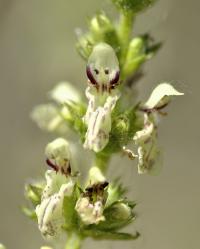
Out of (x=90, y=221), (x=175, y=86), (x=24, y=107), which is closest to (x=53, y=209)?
(x=90, y=221)

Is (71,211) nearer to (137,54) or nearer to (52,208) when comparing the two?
(52,208)

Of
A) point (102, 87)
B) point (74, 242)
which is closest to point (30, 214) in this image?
point (74, 242)

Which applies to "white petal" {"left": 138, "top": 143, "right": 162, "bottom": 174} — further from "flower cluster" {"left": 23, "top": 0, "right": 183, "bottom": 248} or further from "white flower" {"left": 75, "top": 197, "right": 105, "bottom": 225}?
"white flower" {"left": 75, "top": 197, "right": 105, "bottom": 225}

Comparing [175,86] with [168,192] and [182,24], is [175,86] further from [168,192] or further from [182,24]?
[182,24]

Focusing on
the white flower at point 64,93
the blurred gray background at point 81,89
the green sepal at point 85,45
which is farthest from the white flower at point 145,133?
the blurred gray background at point 81,89

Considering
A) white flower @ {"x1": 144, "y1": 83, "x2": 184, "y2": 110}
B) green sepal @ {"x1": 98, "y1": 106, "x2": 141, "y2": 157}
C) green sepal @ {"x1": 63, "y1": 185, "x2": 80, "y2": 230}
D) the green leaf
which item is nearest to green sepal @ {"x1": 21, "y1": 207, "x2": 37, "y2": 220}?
green sepal @ {"x1": 63, "y1": 185, "x2": 80, "y2": 230}
